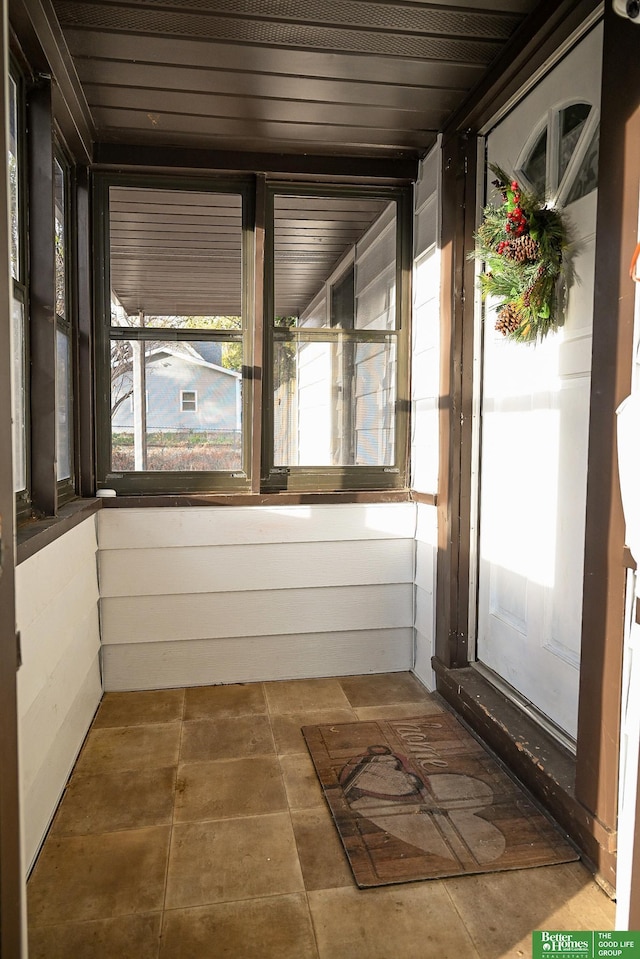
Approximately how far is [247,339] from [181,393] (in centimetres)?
40

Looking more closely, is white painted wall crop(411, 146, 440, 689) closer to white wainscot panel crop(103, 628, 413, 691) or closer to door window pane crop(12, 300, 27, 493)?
white wainscot panel crop(103, 628, 413, 691)

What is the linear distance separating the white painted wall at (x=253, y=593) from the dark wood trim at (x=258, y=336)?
248mm

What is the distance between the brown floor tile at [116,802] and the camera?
2070 mm

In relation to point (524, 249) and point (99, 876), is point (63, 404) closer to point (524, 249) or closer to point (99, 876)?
point (99, 876)

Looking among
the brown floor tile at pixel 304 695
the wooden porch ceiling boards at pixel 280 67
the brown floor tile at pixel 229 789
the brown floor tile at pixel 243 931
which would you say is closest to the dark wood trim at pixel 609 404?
the wooden porch ceiling boards at pixel 280 67

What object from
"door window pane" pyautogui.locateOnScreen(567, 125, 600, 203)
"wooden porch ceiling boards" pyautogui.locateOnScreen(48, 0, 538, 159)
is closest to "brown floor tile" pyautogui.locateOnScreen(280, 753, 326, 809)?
"door window pane" pyautogui.locateOnScreen(567, 125, 600, 203)

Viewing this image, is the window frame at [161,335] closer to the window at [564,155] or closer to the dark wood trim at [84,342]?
the dark wood trim at [84,342]

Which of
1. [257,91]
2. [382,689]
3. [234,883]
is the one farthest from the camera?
[382,689]

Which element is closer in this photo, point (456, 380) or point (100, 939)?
point (100, 939)

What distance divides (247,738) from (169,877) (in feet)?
2.68

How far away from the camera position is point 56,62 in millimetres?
2240

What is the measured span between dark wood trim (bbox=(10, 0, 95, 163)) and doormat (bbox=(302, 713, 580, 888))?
2.55 meters

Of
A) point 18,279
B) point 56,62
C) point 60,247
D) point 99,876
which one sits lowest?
point 99,876

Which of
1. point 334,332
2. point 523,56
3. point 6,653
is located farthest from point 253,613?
point 523,56
